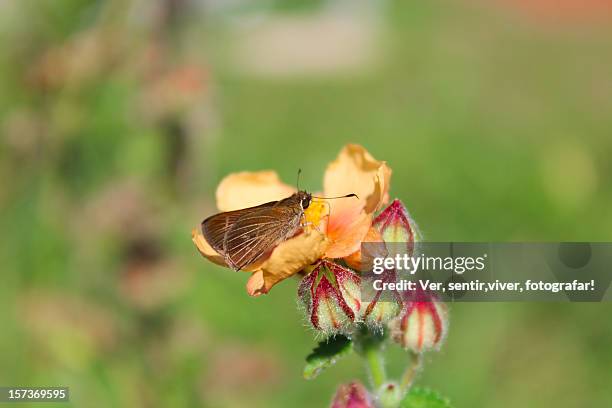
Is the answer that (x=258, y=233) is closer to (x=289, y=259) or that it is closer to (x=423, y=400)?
(x=289, y=259)

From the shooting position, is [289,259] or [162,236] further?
[162,236]

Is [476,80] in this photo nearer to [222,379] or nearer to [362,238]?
[222,379]

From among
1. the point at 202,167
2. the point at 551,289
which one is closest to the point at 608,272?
the point at 551,289

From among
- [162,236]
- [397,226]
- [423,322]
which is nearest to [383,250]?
[397,226]

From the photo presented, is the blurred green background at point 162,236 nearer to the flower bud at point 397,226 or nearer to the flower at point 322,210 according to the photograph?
the flower at point 322,210

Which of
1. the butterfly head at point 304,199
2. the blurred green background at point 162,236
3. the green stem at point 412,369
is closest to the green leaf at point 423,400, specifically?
the green stem at point 412,369
